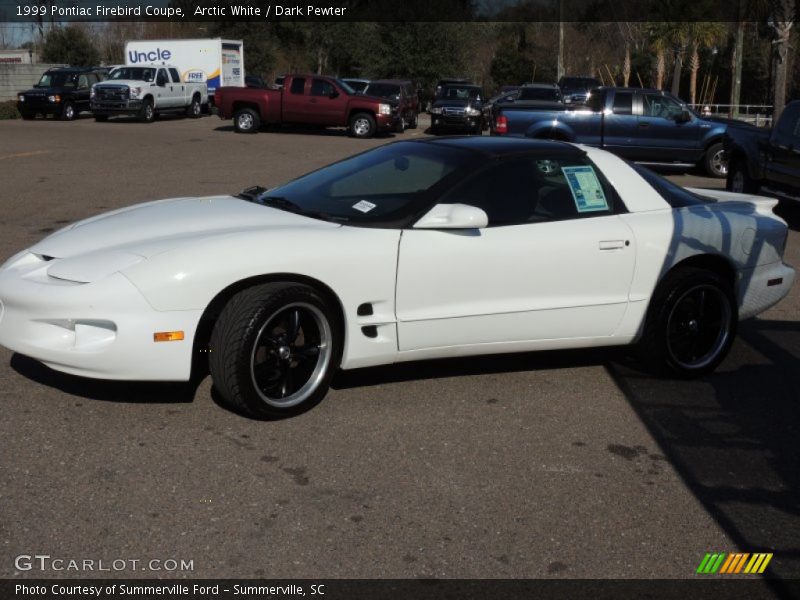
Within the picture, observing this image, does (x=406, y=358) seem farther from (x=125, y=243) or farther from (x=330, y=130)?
(x=330, y=130)

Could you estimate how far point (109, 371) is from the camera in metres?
4.84

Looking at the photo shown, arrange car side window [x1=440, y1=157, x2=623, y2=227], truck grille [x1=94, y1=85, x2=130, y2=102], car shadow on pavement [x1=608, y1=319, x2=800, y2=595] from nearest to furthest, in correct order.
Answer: car shadow on pavement [x1=608, y1=319, x2=800, y2=595] < car side window [x1=440, y1=157, x2=623, y2=227] < truck grille [x1=94, y1=85, x2=130, y2=102]

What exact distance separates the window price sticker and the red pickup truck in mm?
23336

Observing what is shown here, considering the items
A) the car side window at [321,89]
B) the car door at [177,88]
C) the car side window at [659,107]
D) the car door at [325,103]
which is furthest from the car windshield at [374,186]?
the car door at [177,88]

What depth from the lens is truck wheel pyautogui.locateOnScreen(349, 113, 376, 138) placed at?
95.3 ft

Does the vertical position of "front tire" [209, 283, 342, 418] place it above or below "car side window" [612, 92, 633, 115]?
below

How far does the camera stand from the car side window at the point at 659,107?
1948cm

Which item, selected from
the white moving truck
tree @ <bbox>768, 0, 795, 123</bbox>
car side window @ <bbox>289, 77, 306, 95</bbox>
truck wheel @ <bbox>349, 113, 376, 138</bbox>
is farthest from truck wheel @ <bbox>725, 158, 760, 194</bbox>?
the white moving truck

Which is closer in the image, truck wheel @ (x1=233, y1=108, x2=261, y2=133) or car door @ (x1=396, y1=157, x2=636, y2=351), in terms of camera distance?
car door @ (x1=396, y1=157, x2=636, y2=351)

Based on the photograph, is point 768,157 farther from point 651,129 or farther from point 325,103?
point 325,103

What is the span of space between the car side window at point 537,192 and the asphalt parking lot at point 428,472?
39.8 inches

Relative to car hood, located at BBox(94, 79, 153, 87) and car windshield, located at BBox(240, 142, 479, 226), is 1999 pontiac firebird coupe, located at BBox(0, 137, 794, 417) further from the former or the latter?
car hood, located at BBox(94, 79, 153, 87)

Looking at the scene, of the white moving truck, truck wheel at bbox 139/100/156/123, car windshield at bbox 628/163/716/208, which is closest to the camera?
car windshield at bbox 628/163/716/208

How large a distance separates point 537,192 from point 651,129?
14431 millimetres
